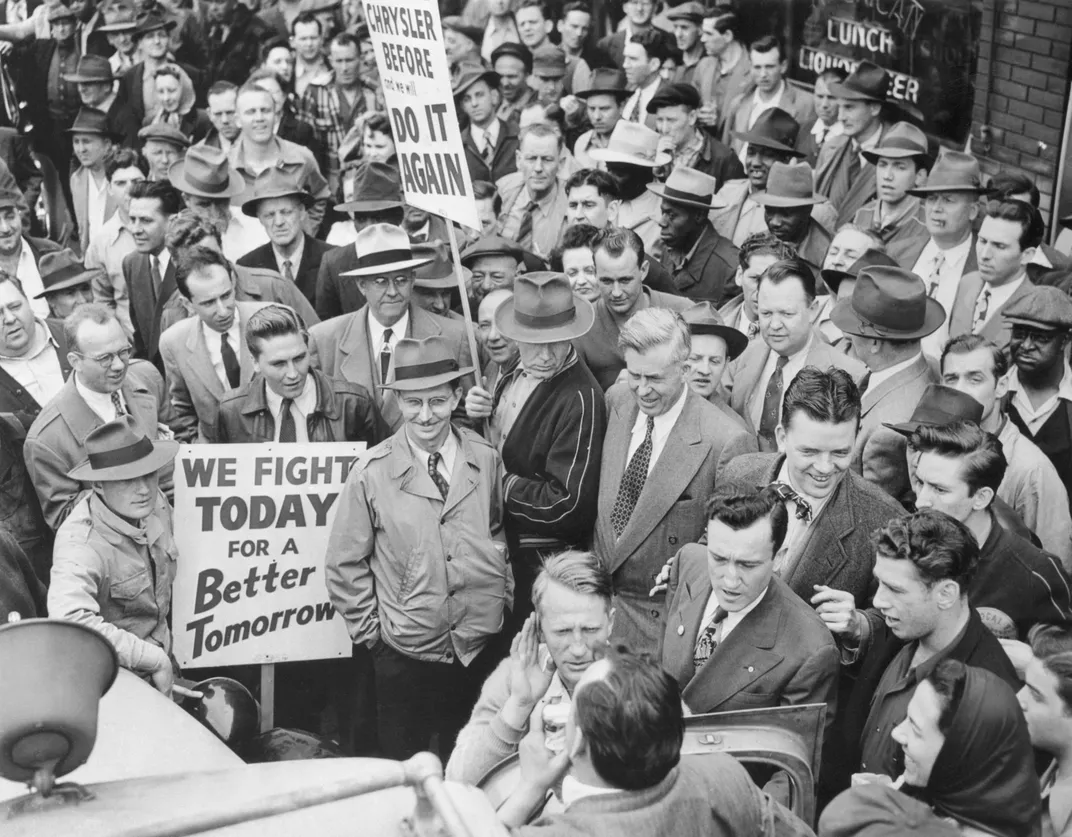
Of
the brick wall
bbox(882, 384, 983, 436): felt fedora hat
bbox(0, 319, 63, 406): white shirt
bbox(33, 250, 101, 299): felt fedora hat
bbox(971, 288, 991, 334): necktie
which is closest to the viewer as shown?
bbox(882, 384, 983, 436): felt fedora hat

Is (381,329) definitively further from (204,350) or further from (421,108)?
(421,108)

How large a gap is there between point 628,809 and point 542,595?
1.46 meters

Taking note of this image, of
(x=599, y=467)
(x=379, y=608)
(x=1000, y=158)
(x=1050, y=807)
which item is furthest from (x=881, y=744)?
(x=1000, y=158)

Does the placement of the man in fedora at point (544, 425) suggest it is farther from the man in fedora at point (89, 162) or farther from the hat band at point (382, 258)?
the man in fedora at point (89, 162)

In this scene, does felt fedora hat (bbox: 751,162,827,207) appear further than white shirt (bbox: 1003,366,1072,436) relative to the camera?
Yes

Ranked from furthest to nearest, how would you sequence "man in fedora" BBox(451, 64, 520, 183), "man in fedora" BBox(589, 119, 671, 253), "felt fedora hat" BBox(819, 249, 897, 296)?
1. "man in fedora" BBox(451, 64, 520, 183)
2. "man in fedora" BBox(589, 119, 671, 253)
3. "felt fedora hat" BBox(819, 249, 897, 296)

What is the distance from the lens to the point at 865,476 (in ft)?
18.9

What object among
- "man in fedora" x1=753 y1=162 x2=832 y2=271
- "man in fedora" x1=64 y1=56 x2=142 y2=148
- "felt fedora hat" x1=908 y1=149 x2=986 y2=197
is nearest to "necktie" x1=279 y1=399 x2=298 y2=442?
"man in fedora" x1=753 y1=162 x2=832 y2=271

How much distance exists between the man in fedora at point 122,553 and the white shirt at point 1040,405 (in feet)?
12.5

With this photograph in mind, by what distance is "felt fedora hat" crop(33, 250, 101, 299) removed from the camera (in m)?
7.70

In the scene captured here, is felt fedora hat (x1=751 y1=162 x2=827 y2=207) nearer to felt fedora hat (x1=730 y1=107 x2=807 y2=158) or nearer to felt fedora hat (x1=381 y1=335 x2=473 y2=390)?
felt fedora hat (x1=730 y1=107 x2=807 y2=158)

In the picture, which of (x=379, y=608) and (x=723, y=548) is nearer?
(x=723, y=548)

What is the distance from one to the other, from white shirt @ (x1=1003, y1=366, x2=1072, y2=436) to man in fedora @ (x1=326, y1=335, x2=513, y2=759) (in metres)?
2.50

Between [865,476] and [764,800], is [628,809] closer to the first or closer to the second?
[764,800]
